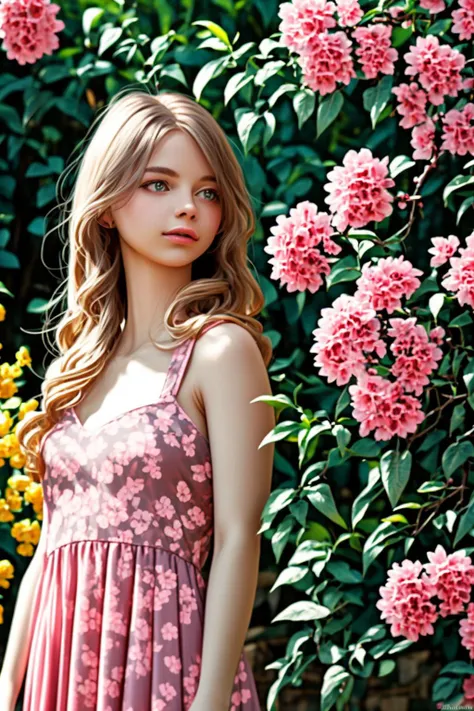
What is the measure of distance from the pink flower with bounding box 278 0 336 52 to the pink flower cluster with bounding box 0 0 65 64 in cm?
68

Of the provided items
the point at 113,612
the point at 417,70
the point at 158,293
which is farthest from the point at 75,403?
the point at 417,70

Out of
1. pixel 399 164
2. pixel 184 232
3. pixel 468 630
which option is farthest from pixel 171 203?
pixel 468 630

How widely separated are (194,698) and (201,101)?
58.3 inches

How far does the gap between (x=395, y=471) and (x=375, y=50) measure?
74 centimetres

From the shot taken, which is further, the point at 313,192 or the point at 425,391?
the point at 313,192

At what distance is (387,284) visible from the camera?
211 cm

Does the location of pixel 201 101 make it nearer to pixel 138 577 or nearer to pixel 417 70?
pixel 417 70

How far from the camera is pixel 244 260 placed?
2154 millimetres

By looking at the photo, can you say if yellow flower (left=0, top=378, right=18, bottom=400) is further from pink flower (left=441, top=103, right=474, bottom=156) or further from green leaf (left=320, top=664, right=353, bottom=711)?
pink flower (left=441, top=103, right=474, bottom=156)

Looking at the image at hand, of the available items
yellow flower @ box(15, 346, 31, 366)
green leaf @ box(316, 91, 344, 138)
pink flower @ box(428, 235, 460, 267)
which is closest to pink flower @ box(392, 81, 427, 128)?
green leaf @ box(316, 91, 344, 138)

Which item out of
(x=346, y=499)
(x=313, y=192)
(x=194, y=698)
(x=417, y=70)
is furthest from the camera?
(x=346, y=499)

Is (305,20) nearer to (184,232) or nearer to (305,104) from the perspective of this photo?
(305,104)

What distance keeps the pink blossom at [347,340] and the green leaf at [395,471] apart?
162mm

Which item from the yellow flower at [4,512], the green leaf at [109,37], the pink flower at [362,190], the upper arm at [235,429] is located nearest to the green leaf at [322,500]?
the upper arm at [235,429]
